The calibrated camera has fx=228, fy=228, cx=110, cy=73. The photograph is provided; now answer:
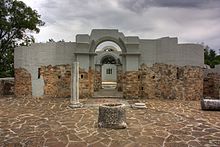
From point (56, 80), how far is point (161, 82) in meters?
6.66

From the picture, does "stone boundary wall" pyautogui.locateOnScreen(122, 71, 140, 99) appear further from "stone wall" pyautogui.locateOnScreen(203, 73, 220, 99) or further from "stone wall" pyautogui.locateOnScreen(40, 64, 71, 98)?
"stone wall" pyautogui.locateOnScreen(203, 73, 220, 99)

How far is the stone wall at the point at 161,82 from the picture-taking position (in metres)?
14.2

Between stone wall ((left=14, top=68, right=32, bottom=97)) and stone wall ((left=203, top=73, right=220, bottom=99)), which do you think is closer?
stone wall ((left=14, top=68, right=32, bottom=97))

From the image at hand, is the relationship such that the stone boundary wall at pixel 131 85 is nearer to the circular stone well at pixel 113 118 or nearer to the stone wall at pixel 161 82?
the stone wall at pixel 161 82

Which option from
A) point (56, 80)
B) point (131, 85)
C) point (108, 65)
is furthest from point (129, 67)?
point (108, 65)

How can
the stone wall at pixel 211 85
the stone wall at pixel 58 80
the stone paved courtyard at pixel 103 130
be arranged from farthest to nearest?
the stone wall at pixel 211 85, the stone wall at pixel 58 80, the stone paved courtyard at pixel 103 130

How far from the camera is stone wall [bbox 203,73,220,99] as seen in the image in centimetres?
1594

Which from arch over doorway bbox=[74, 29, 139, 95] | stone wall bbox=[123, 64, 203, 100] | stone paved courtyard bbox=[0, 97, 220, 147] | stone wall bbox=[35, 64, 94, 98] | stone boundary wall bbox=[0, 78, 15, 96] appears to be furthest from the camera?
stone boundary wall bbox=[0, 78, 15, 96]

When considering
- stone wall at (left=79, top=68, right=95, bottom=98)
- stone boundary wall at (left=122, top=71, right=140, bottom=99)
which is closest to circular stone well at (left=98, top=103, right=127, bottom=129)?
stone boundary wall at (left=122, top=71, right=140, bottom=99)

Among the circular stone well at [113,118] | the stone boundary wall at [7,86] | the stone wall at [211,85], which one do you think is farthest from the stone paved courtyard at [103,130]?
the stone boundary wall at [7,86]

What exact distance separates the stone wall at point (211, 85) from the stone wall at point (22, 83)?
12.3 meters

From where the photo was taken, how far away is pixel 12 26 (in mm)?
20516

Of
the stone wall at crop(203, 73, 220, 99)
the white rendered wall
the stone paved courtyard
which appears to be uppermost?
the white rendered wall

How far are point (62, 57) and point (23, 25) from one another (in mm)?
8432
